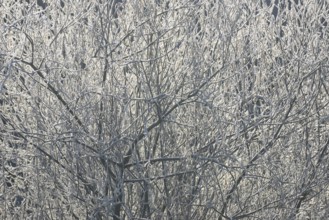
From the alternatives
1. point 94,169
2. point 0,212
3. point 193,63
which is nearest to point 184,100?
point 193,63

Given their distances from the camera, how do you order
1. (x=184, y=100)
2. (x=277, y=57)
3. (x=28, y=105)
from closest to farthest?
(x=184, y=100) < (x=28, y=105) < (x=277, y=57)

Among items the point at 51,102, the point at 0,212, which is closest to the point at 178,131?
the point at 51,102

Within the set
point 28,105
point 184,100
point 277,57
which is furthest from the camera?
point 277,57

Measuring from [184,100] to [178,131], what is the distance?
56 centimetres

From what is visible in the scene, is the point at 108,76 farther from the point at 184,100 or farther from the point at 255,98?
the point at 255,98

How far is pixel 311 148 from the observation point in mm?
6102

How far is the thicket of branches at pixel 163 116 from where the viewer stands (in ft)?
17.7

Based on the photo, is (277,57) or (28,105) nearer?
(28,105)

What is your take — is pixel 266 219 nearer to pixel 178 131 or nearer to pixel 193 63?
pixel 178 131

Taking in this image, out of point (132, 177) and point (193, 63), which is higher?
point (193, 63)

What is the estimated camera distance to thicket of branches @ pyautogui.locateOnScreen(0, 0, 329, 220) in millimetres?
5387

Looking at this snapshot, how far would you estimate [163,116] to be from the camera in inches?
212

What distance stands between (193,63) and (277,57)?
1051 mm

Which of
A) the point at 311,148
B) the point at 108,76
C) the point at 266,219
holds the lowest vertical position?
the point at 266,219
